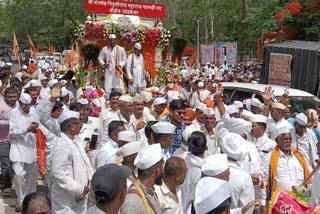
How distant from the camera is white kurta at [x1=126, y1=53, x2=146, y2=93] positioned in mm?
13469

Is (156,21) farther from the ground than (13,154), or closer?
farther from the ground

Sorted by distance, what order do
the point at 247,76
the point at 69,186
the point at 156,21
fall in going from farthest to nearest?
the point at 247,76 → the point at 156,21 → the point at 69,186

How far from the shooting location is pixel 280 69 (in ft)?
62.3

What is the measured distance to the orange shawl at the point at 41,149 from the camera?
284 inches

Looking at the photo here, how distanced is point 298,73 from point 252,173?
1304cm

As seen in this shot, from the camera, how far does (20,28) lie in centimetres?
6550

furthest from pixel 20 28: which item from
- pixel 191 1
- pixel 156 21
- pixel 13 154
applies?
pixel 13 154

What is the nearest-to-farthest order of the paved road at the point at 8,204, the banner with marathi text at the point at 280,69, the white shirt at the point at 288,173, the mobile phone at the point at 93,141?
the white shirt at the point at 288,173, the mobile phone at the point at 93,141, the paved road at the point at 8,204, the banner with marathi text at the point at 280,69

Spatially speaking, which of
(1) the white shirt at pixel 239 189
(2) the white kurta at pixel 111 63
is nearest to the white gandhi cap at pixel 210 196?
(1) the white shirt at pixel 239 189

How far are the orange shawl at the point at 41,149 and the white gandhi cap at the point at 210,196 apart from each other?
4.18 metres

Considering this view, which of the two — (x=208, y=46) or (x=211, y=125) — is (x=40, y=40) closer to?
(x=208, y=46)

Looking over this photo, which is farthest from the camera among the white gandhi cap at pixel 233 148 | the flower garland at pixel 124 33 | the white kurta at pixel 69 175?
the flower garland at pixel 124 33

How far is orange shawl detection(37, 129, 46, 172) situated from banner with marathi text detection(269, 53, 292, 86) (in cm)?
1164

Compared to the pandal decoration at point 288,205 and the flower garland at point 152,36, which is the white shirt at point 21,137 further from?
the flower garland at point 152,36
